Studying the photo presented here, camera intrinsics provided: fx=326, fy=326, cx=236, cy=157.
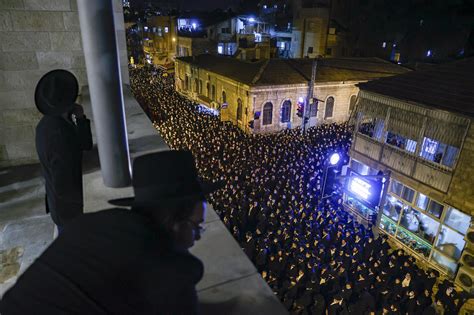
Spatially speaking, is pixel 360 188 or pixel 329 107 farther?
pixel 329 107

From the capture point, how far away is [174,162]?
1632 mm

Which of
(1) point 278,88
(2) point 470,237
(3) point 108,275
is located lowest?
(2) point 470,237

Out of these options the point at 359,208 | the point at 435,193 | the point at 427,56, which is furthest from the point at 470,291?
the point at 427,56

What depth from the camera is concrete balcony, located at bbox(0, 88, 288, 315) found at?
2230 millimetres

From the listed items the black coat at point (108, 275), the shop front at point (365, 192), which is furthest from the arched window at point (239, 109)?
the black coat at point (108, 275)

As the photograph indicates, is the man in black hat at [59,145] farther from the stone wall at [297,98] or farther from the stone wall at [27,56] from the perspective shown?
the stone wall at [297,98]

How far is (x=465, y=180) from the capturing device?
33.0 ft

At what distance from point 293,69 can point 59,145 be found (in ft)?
74.8

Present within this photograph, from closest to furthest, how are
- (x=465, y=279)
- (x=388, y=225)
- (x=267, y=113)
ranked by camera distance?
(x=465, y=279) → (x=388, y=225) → (x=267, y=113)

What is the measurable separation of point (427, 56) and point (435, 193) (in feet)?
101

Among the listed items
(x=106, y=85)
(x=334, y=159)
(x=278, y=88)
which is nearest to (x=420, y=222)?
(x=334, y=159)

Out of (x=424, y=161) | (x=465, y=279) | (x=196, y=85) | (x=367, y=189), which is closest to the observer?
(x=465, y=279)

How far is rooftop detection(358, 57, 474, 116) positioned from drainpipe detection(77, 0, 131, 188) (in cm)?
1027

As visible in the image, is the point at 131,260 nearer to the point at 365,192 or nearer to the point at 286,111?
the point at 365,192
